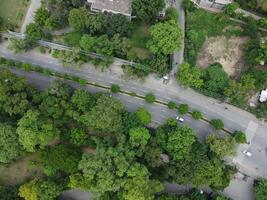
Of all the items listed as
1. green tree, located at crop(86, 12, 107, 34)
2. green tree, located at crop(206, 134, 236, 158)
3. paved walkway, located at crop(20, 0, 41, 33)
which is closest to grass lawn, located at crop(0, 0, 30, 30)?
paved walkway, located at crop(20, 0, 41, 33)

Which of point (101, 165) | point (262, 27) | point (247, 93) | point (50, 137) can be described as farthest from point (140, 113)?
point (262, 27)

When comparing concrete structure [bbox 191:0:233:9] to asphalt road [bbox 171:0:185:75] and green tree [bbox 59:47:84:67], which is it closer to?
asphalt road [bbox 171:0:185:75]

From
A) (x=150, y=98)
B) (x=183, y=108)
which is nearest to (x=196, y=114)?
(x=183, y=108)

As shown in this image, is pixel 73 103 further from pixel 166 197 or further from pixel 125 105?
pixel 166 197

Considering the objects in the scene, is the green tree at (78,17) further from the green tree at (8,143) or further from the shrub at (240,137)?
the shrub at (240,137)

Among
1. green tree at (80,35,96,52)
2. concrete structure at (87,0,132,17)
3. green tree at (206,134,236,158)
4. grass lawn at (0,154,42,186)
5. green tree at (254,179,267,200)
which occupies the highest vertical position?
concrete structure at (87,0,132,17)

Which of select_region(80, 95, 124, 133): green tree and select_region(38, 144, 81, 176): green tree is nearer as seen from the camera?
select_region(38, 144, 81, 176): green tree

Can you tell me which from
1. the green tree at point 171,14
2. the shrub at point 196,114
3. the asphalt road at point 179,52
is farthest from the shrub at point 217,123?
the green tree at point 171,14

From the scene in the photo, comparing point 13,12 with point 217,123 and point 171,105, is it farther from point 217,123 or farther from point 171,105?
point 217,123
